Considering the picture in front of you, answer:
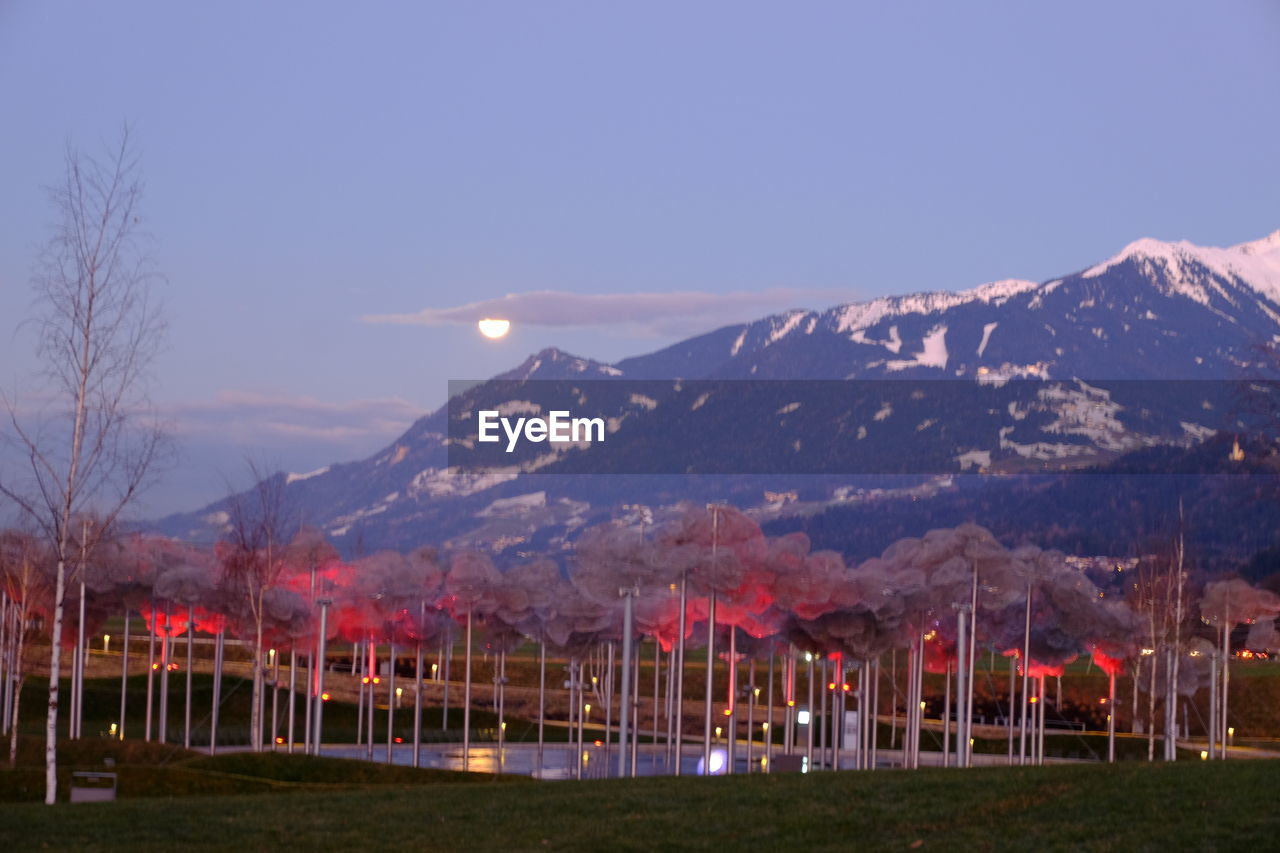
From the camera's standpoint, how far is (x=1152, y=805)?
2095 cm

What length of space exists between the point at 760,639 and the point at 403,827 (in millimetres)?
30688

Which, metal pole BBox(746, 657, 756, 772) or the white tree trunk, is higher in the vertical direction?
the white tree trunk

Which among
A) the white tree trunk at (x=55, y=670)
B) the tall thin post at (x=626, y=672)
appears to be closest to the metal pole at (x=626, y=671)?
the tall thin post at (x=626, y=672)

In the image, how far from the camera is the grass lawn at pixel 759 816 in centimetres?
1998

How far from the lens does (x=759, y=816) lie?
22156mm

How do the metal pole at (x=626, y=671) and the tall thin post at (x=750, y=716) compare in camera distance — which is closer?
the metal pole at (x=626, y=671)

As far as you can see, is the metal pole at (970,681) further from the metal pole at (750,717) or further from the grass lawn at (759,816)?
the grass lawn at (759,816)

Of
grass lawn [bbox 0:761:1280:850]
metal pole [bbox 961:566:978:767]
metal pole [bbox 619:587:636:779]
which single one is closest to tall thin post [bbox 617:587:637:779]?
metal pole [bbox 619:587:636:779]

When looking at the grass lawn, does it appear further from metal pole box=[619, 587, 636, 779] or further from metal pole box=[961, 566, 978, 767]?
metal pole box=[961, 566, 978, 767]

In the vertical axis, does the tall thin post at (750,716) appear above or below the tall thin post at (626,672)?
below

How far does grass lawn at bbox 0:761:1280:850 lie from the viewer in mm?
19984

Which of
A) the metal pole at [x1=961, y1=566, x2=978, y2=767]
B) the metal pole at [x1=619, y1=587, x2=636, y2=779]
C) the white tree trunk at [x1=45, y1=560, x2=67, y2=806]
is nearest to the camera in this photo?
the white tree trunk at [x1=45, y1=560, x2=67, y2=806]

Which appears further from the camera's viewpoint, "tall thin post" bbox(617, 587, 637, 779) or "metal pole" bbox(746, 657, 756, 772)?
"metal pole" bbox(746, 657, 756, 772)

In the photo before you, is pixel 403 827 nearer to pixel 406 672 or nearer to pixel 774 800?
pixel 774 800
